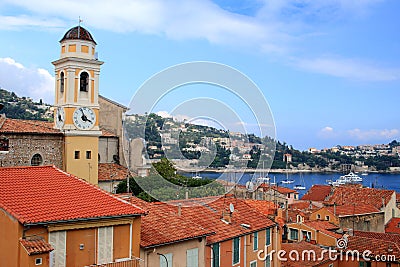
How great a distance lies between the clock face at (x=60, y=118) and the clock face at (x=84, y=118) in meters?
0.77

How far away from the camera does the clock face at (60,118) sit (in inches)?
1149

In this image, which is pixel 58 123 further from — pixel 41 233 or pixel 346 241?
pixel 41 233

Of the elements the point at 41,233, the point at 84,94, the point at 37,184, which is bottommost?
the point at 41,233

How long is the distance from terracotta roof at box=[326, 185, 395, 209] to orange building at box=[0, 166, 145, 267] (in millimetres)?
33701

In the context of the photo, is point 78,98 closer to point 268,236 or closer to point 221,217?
point 221,217

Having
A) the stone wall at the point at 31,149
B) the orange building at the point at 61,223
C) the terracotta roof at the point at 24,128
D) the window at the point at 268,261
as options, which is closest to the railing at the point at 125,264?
the orange building at the point at 61,223

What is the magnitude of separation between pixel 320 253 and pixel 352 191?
Result: 2666cm

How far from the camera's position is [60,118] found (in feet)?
97.0

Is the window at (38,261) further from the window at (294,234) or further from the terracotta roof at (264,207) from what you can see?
the window at (294,234)

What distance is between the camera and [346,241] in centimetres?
2545

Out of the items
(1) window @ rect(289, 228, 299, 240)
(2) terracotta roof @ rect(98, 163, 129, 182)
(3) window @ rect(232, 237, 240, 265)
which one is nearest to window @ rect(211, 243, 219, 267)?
(3) window @ rect(232, 237, 240, 265)

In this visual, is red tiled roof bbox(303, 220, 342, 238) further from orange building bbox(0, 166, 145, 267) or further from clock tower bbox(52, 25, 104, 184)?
orange building bbox(0, 166, 145, 267)

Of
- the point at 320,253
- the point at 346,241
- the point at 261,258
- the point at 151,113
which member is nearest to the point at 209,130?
the point at 151,113

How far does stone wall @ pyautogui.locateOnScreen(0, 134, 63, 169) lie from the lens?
2700cm
